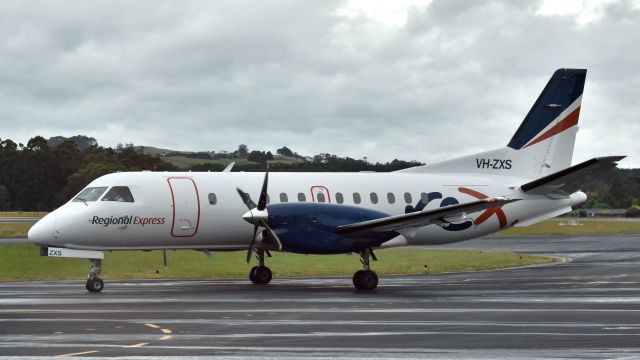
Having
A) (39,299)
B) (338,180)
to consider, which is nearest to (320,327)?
(39,299)

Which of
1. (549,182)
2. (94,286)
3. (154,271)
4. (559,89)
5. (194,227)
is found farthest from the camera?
(154,271)

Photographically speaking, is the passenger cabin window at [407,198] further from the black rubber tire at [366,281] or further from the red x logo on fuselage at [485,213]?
the black rubber tire at [366,281]

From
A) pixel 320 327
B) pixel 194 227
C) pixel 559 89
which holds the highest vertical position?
pixel 559 89

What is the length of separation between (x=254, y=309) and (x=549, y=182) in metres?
13.3

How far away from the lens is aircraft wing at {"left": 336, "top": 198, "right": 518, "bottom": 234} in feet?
87.9

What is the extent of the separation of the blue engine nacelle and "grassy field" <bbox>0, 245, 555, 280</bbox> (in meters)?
9.47

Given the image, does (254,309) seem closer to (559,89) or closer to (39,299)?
(39,299)

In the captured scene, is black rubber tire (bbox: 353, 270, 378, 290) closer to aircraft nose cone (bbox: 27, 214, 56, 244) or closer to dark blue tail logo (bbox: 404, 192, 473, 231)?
dark blue tail logo (bbox: 404, 192, 473, 231)

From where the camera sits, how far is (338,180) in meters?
31.2

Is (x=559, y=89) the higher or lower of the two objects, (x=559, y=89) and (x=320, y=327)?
the higher

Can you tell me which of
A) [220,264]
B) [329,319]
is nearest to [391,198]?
[220,264]

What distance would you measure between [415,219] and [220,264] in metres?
14.1

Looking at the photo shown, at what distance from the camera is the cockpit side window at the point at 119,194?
27609mm

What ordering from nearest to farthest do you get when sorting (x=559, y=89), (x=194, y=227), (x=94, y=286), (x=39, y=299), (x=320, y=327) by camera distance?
(x=320, y=327), (x=39, y=299), (x=94, y=286), (x=194, y=227), (x=559, y=89)
